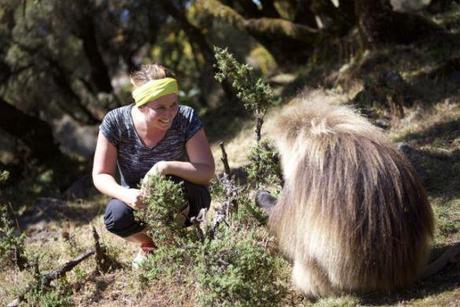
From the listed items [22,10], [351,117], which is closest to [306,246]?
[351,117]

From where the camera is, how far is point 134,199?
3.83 metres

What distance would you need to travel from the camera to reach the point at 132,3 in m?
12.2

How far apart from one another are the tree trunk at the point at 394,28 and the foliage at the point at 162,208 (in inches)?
231

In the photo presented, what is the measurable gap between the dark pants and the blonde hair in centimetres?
64

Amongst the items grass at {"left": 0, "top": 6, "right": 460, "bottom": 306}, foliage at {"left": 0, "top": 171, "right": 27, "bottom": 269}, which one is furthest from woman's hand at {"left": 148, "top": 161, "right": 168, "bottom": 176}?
foliage at {"left": 0, "top": 171, "right": 27, "bottom": 269}

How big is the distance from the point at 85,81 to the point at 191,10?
292 cm

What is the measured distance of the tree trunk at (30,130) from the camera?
400 inches

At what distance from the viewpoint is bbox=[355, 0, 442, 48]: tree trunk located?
877cm

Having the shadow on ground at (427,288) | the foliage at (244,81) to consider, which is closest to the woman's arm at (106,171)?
the foliage at (244,81)

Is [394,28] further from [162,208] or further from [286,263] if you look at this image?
[162,208]

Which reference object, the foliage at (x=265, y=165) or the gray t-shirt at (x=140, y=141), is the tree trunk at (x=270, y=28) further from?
the gray t-shirt at (x=140, y=141)

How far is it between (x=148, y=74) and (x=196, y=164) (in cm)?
65

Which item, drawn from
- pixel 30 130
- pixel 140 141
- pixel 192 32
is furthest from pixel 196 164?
pixel 192 32

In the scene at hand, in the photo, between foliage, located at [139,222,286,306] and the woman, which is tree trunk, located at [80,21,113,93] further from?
foliage, located at [139,222,286,306]
